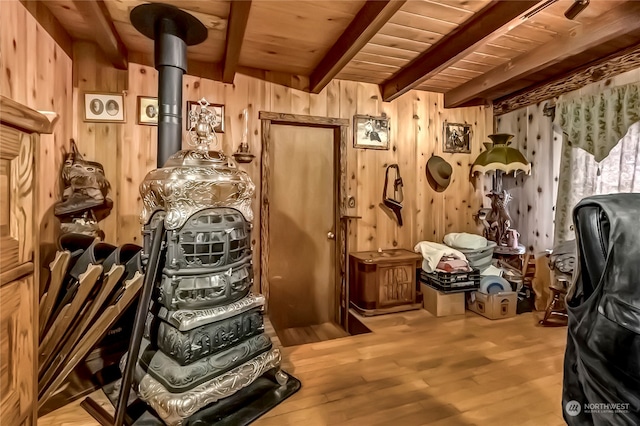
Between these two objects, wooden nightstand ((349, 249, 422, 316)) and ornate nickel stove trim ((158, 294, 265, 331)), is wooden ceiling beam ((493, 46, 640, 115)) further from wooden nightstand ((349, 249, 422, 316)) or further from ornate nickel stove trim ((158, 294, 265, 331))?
ornate nickel stove trim ((158, 294, 265, 331))

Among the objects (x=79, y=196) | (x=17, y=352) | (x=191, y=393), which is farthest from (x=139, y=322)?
(x=79, y=196)

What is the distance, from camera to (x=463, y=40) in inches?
90.9

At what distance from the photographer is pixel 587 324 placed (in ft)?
3.15

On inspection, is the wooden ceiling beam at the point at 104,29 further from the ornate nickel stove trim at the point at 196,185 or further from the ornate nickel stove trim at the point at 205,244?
the ornate nickel stove trim at the point at 205,244

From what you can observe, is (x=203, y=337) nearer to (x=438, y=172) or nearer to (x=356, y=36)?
(x=356, y=36)

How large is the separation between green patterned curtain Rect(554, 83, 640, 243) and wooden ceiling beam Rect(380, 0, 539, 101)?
1.34 meters

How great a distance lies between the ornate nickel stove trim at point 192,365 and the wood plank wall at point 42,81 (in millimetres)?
904

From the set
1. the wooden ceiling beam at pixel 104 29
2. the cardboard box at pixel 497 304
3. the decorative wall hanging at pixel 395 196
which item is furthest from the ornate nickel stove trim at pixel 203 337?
the cardboard box at pixel 497 304

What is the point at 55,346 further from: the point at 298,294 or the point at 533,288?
the point at 533,288

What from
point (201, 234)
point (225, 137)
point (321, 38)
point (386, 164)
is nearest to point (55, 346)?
point (201, 234)

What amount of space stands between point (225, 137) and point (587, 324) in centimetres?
269

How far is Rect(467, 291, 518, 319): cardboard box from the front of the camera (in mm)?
2969

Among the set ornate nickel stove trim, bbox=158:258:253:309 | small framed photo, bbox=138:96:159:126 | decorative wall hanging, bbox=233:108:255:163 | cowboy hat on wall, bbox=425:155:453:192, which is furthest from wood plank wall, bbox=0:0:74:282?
cowboy hat on wall, bbox=425:155:453:192

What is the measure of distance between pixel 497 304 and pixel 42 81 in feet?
12.4
